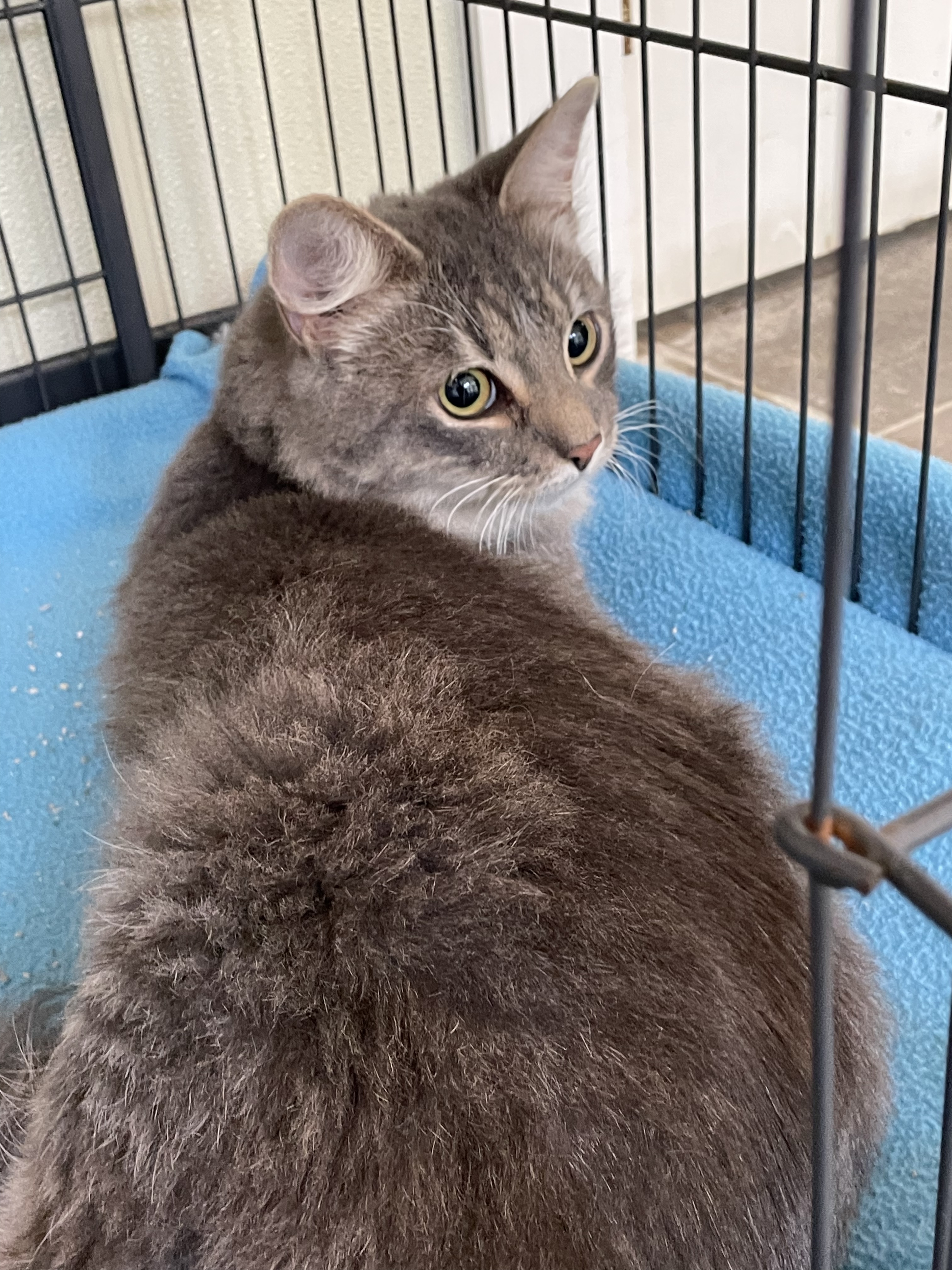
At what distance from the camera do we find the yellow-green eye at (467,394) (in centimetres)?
110

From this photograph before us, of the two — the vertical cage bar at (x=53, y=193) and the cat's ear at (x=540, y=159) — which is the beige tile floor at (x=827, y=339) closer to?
the cat's ear at (x=540, y=159)

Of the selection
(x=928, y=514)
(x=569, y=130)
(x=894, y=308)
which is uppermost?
(x=569, y=130)

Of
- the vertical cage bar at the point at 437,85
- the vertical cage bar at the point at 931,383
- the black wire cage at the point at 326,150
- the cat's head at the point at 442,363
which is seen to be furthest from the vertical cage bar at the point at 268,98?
the vertical cage bar at the point at 931,383

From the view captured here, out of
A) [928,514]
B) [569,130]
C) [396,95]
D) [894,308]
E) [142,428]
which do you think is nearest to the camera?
[569,130]

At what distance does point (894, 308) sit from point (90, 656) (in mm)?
1868

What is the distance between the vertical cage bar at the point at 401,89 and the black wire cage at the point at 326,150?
0.01 m

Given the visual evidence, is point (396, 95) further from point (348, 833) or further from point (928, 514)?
point (348, 833)

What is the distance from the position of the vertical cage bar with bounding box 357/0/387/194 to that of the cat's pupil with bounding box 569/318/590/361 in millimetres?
776

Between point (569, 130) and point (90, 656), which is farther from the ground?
point (569, 130)

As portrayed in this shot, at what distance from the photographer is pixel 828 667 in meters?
0.38

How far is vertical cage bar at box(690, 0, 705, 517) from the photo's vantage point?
1.38 metres

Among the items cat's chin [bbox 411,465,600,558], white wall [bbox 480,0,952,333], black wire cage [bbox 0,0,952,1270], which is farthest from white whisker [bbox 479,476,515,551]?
white wall [bbox 480,0,952,333]

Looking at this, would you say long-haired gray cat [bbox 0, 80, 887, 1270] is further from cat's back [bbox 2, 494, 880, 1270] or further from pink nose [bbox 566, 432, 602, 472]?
pink nose [bbox 566, 432, 602, 472]

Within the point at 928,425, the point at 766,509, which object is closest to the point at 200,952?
the point at 928,425
